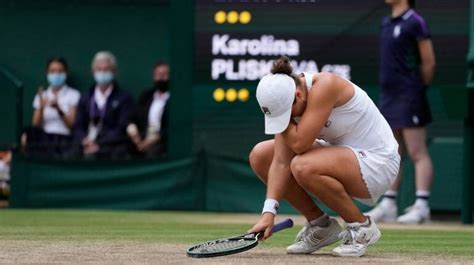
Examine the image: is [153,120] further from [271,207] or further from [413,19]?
[271,207]

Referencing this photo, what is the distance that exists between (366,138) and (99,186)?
6.08 m

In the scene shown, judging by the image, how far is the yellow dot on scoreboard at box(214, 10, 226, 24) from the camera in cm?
1245

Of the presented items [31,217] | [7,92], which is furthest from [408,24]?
[7,92]

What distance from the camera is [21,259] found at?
6828 mm

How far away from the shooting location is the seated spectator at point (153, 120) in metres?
13.4

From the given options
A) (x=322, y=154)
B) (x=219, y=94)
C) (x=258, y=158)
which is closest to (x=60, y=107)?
(x=219, y=94)

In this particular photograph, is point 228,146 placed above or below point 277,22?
below

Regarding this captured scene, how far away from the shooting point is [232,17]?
12430 mm

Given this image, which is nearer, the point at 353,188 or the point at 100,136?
the point at 353,188

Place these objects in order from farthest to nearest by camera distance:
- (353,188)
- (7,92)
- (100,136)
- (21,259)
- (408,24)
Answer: (7,92)
(100,136)
(408,24)
(353,188)
(21,259)

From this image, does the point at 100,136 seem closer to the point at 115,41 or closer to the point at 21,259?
the point at 115,41

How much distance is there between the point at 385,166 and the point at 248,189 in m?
5.32

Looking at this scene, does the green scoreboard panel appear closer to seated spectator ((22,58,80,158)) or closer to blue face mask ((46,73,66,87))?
seated spectator ((22,58,80,158))

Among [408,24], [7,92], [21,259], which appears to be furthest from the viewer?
[7,92]
